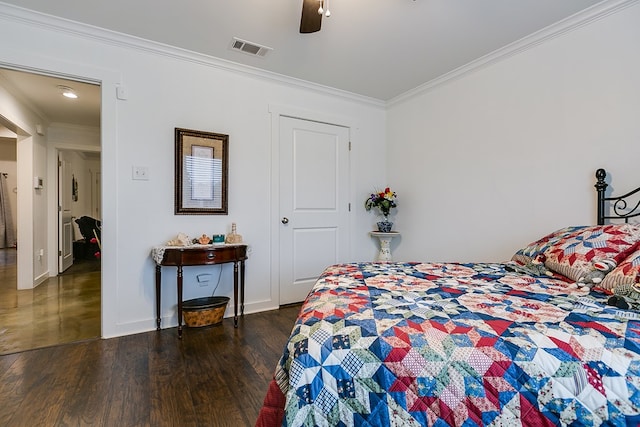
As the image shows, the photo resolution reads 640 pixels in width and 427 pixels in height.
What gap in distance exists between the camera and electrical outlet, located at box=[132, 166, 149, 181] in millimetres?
2633

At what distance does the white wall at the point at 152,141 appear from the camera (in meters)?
2.43

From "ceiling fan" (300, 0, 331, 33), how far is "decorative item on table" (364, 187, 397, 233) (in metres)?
2.20

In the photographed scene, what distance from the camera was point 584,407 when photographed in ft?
2.60

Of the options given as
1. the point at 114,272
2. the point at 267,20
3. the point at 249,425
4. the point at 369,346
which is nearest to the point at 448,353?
the point at 369,346

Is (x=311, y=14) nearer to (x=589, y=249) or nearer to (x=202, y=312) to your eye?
(x=589, y=249)

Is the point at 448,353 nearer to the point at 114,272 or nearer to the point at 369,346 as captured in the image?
the point at 369,346

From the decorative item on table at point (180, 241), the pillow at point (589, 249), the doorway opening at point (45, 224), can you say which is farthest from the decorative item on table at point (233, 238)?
the pillow at point (589, 249)

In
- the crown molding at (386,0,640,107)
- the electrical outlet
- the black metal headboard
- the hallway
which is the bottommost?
the hallway

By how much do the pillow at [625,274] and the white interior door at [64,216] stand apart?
6539 millimetres

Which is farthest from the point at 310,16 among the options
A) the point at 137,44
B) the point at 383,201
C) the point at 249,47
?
the point at 383,201

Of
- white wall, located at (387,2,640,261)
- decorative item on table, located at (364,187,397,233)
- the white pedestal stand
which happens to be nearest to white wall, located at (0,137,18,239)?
decorative item on table, located at (364,187,397,233)

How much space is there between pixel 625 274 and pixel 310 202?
8.75 ft

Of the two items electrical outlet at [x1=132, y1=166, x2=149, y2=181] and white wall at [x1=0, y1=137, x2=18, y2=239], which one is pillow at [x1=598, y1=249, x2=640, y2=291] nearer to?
electrical outlet at [x1=132, y1=166, x2=149, y2=181]

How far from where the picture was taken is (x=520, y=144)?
8.60ft
